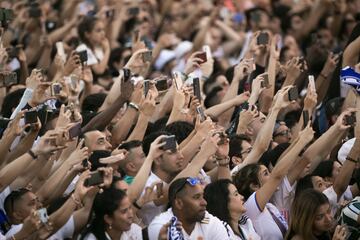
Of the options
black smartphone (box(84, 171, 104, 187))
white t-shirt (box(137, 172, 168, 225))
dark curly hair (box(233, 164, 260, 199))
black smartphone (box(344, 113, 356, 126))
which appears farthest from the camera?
black smartphone (box(344, 113, 356, 126))

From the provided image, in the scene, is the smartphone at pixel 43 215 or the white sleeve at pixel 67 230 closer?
the smartphone at pixel 43 215

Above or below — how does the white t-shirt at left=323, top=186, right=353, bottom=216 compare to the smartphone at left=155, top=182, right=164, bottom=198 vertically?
below

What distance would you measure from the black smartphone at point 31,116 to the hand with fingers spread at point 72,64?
2.15m

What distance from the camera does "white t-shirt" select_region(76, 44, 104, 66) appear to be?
11.6 metres

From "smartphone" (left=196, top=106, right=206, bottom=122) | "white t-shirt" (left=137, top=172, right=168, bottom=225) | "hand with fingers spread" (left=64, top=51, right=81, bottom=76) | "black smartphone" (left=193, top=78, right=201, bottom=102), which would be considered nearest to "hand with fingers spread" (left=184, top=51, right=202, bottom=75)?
"hand with fingers spread" (left=64, top=51, right=81, bottom=76)

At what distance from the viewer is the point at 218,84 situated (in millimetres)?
11203

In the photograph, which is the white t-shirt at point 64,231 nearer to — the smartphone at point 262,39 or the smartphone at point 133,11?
the smartphone at point 262,39

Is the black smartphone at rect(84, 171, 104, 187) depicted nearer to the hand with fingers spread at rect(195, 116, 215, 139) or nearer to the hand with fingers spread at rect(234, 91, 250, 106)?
the hand with fingers spread at rect(195, 116, 215, 139)

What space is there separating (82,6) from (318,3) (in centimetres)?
286

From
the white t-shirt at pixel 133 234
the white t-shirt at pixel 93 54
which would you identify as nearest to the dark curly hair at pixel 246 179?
the white t-shirt at pixel 133 234

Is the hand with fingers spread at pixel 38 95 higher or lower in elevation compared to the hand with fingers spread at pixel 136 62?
higher

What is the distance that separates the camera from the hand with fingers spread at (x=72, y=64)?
388 inches

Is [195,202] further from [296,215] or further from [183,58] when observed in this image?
[183,58]

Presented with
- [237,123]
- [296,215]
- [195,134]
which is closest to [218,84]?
[237,123]
